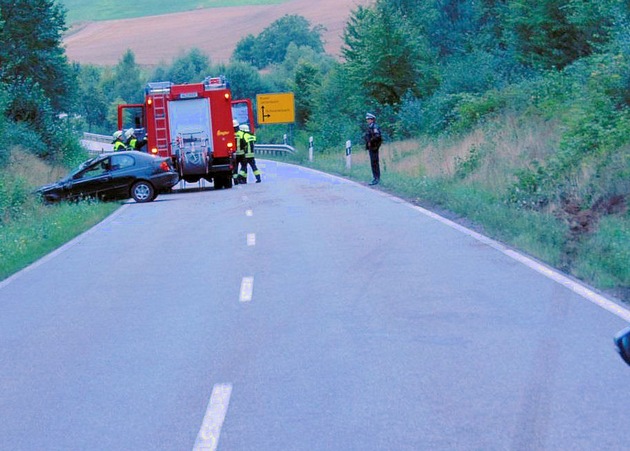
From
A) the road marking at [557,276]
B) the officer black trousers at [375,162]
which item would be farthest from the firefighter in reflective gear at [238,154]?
the road marking at [557,276]

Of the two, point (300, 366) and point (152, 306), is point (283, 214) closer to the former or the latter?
point (152, 306)

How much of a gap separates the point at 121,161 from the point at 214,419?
74.7ft

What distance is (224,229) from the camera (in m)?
19.9

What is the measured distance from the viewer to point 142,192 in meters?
29.2

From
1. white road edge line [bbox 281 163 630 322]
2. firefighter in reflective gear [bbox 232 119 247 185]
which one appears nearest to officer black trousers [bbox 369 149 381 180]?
firefighter in reflective gear [bbox 232 119 247 185]

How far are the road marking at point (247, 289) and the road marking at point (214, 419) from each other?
4011 millimetres

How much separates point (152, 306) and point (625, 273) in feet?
15.9

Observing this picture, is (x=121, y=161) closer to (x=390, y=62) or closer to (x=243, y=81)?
(x=390, y=62)

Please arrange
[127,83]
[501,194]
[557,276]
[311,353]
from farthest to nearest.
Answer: [127,83] < [501,194] < [557,276] < [311,353]

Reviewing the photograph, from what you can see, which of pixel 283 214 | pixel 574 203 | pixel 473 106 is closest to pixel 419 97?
pixel 473 106

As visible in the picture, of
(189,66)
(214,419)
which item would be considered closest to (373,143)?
(214,419)

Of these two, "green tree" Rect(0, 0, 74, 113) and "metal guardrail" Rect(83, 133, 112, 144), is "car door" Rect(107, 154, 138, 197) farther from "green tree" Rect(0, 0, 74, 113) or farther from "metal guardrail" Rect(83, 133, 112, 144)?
"metal guardrail" Rect(83, 133, 112, 144)

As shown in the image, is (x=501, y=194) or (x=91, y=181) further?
(x=91, y=181)

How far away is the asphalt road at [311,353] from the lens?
661 cm
